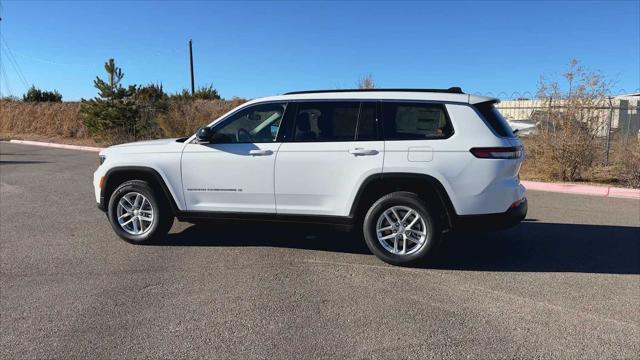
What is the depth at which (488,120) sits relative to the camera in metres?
4.89

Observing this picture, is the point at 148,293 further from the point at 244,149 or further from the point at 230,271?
the point at 244,149

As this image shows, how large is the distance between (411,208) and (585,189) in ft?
23.2

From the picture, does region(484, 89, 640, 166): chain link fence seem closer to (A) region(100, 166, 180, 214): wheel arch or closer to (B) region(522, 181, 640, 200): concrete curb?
(B) region(522, 181, 640, 200): concrete curb

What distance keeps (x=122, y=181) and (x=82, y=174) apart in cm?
726

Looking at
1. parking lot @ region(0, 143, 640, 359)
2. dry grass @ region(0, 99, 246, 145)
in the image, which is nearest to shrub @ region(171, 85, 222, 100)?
dry grass @ region(0, 99, 246, 145)

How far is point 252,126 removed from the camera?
Answer: 548cm

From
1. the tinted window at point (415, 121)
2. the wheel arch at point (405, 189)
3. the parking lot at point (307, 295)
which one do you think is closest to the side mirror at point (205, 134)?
the parking lot at point (307, 295)

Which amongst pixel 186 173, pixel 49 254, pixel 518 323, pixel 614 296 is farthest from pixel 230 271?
pixel 614 296

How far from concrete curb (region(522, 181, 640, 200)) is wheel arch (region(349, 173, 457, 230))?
6576mm

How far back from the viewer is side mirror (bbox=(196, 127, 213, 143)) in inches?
209

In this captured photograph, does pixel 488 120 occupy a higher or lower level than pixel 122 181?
higher

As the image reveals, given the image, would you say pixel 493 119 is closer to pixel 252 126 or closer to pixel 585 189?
pixel 252 126

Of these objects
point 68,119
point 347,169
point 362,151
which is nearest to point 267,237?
point 347,169

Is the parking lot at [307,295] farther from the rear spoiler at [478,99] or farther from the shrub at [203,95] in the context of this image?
the shrub at [203,95]
